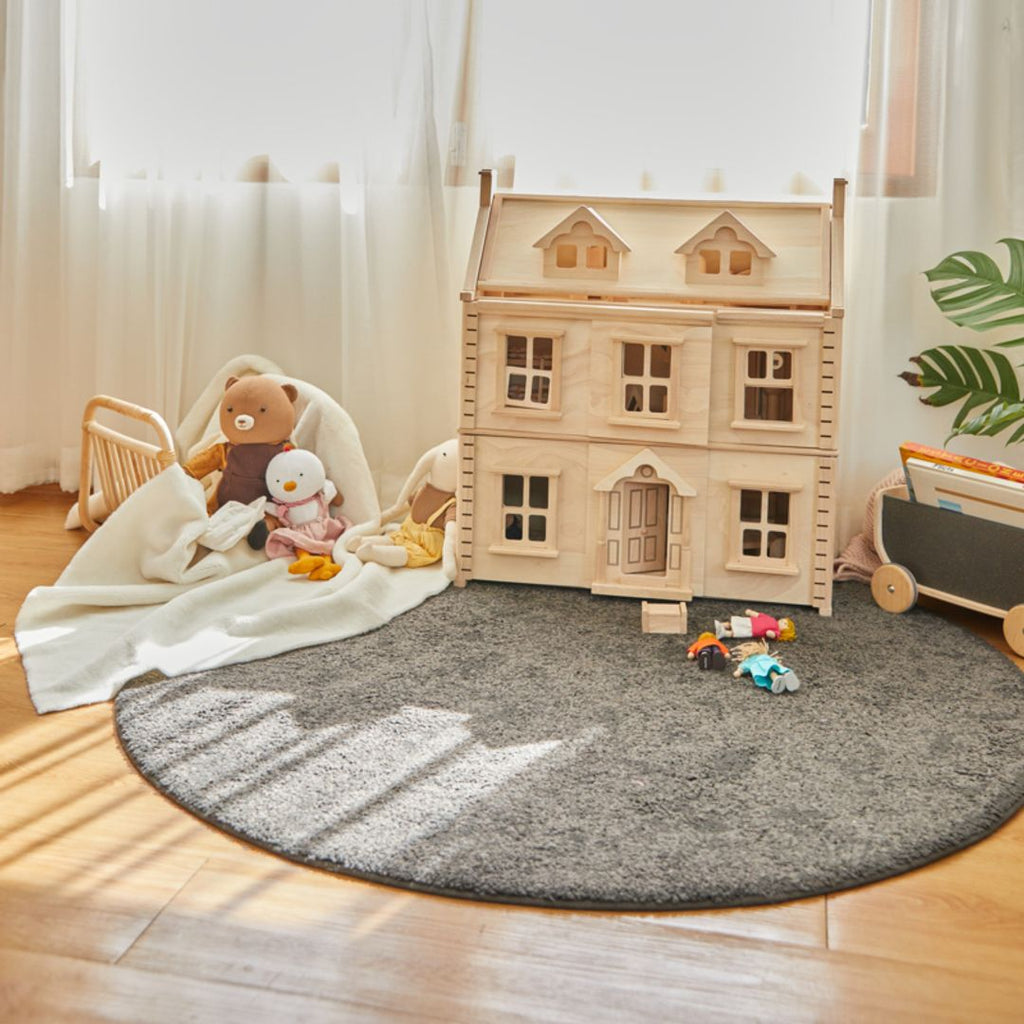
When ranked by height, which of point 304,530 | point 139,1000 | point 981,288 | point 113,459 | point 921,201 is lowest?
point 139,1000

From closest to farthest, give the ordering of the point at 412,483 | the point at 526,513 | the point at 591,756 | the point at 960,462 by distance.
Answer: the point at 591,756 → the point at 960,462 → the point at 526,513 → the point at 412,483

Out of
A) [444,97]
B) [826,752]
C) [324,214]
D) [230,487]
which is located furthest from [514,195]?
[826,752]

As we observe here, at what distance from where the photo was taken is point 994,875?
147 cm

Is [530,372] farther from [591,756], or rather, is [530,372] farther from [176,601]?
[591,756]

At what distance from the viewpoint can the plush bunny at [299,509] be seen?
8.47ft

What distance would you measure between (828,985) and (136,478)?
1.91 metres

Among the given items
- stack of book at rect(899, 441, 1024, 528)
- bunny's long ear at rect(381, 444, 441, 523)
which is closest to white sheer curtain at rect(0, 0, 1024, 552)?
bunny's long ear at rect(381, 444, 441, 523)

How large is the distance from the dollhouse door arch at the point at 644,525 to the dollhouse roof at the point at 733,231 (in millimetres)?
401

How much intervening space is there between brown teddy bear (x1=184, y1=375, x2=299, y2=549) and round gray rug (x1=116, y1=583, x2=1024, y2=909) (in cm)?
58

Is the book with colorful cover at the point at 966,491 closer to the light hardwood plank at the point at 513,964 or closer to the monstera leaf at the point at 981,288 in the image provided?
the monstera leaf at the point at 981,288

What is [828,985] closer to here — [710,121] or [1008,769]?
[1008,769]

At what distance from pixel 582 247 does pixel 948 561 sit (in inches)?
35.0

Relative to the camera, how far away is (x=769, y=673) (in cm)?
200

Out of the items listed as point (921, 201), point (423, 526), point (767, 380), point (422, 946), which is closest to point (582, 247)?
point (767, 380)
